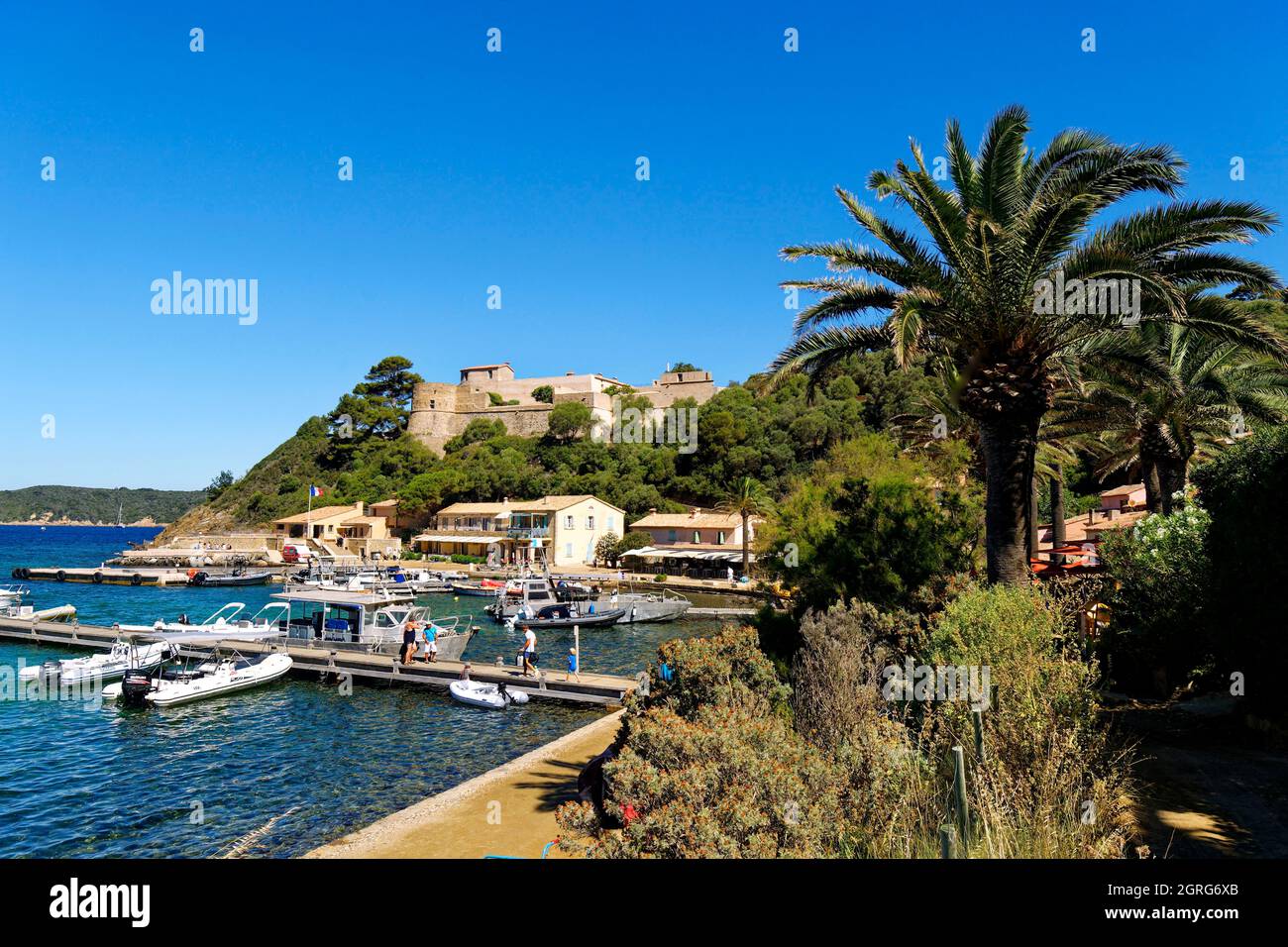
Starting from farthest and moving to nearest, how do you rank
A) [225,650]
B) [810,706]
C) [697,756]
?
[225,650], [810,706], [697,756]

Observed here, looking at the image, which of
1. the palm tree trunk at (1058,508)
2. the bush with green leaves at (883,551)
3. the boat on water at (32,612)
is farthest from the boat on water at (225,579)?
the palm tree trunk at (1058,508)

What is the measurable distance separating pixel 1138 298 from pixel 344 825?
1562 centimetres

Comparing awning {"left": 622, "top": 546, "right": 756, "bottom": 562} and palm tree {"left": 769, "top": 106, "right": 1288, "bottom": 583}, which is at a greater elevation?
palm tree {"left": 769, "top": 106, "right": 1288, "bottom": 583}

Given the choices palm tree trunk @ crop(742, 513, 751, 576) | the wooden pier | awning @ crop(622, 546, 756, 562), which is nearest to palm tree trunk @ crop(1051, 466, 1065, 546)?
the wooden pier

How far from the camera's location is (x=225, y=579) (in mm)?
64375

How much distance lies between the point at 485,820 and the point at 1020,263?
11.5 m

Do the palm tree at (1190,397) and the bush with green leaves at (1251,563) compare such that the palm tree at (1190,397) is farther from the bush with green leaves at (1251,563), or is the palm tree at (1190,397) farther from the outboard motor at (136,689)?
the outboard motor at (136,689)

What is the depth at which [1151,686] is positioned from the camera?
595 inches

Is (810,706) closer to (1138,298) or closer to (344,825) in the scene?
(1138,298)

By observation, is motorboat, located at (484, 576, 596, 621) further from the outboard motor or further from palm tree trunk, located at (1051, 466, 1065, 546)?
palm tree trunk, located at (1051, 466, 1065, 546)

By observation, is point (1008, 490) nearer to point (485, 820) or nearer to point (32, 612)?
point (485, 820)
